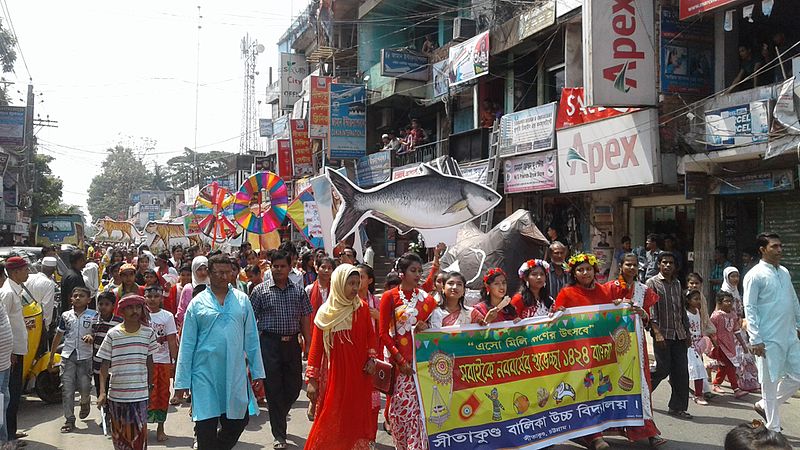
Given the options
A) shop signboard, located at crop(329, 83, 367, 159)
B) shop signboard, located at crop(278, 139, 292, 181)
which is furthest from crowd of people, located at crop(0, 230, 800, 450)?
shop signboard, located at crop(278, 139, 292, 181)

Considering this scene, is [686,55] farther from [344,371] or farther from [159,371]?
[159,371]

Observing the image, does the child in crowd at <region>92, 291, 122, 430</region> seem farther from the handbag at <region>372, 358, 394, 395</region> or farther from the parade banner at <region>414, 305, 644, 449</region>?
the parade banner at <region>414, 305, 644, 449</region>

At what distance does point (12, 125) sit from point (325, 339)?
112ft

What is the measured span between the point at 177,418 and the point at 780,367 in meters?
5.84

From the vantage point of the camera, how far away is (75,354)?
664 centimetres

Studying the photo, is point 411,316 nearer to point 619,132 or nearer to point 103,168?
point 619,132

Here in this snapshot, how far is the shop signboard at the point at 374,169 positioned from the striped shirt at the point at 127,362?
54.6ft

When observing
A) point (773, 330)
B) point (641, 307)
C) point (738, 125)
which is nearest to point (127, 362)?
point (641, 307)

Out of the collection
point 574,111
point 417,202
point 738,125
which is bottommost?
point 417,202

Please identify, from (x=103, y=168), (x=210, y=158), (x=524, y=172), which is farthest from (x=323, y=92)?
(x=103, y=168)

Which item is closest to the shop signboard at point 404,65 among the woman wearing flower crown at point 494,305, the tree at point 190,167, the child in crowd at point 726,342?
the child in crowd at point 726,342

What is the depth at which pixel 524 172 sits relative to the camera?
51.1ft

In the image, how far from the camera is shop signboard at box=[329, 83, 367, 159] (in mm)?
23812

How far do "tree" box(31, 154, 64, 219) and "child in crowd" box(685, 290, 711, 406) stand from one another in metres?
40.0
